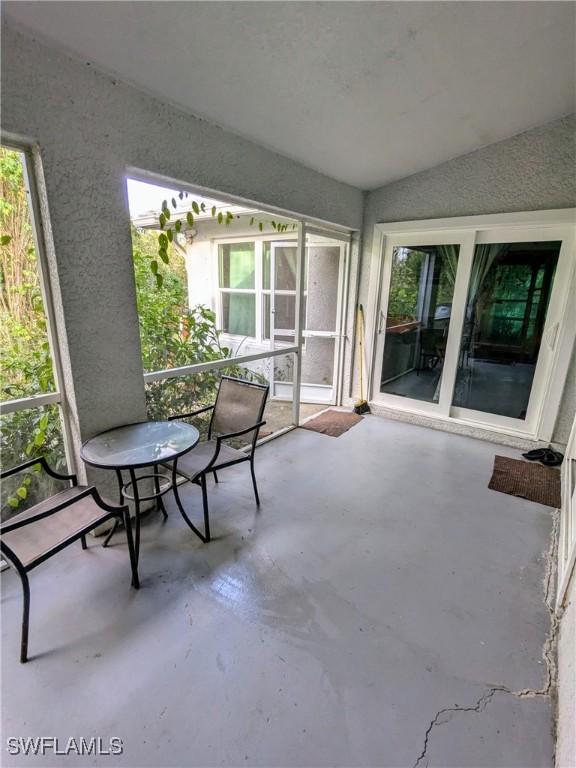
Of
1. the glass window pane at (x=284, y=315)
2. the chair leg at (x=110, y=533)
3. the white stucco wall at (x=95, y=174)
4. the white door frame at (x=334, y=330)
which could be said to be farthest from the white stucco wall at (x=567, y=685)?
the glass window pane at (x=284, y=315)

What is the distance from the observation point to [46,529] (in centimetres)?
169

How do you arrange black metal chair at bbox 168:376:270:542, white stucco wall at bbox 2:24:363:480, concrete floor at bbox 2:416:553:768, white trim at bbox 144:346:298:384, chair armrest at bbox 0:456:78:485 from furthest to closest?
1. white trim at bbox 144:346:298:384
2. black metal chair at bbox 168:376:270:542
3. chair armrest at bbox 0:456:78:485
4. white stucco wall at bbox 2:24:363:480
5. concrete floor at bbox 2:416:553:768

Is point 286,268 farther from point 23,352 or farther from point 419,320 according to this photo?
point 23,352

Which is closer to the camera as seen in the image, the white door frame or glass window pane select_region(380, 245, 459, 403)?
glass window pane select_region(380, 245, 459, 403)

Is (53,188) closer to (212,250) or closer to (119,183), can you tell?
(119,183)

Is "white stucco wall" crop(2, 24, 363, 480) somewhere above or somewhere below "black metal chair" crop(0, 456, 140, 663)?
above

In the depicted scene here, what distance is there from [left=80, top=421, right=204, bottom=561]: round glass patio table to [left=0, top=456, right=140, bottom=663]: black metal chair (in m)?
0.16

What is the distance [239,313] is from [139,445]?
3.16m

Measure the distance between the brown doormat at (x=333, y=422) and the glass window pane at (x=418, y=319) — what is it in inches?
22.6

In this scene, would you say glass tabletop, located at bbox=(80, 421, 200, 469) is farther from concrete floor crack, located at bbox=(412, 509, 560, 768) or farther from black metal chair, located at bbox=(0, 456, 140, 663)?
concrete floor crack, located at bbox=(412, 509, 560, 768)

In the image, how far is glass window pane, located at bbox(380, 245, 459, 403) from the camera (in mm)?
3857

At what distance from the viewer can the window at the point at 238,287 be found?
4695 mm

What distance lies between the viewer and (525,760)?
1.23 meters

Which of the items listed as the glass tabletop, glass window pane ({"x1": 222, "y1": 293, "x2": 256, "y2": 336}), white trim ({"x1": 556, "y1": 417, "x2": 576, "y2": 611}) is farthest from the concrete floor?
glass window pane ({"x1": 222, "y1": 293, "x2": 256, "y2": 336})
